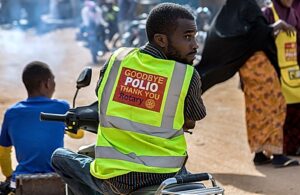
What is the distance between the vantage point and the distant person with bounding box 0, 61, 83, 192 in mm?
4824

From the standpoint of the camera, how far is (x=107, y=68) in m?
3.59

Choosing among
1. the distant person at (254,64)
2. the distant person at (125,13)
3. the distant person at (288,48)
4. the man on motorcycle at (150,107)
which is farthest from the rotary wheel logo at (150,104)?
the distant person at (125,13)

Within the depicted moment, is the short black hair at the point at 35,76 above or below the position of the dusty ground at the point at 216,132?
above

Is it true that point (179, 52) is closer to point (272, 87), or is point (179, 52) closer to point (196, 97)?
point (196, 97)

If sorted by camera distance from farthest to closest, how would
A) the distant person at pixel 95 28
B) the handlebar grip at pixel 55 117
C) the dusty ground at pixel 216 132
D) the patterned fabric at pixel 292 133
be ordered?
the distant person at pixel 95 28 < the patterned fabric at pixel 292 133 < the dusty ground at pixel 216 132 < the handlebar grip at pixel 55 117

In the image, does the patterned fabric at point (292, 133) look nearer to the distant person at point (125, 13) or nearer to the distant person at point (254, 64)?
the distant person at point (254, 64)

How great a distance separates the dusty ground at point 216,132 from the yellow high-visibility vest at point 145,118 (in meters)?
2.73

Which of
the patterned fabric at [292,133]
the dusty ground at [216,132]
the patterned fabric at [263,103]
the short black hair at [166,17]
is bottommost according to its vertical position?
the dusty ground at [216,132]

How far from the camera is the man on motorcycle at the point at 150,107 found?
340cm

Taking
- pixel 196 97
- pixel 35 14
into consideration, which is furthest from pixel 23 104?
pixel 35 14

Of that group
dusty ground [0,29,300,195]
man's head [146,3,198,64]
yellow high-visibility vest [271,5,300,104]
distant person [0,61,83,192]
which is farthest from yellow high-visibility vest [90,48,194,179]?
yellow high-visibility vest [271,5,300,104]

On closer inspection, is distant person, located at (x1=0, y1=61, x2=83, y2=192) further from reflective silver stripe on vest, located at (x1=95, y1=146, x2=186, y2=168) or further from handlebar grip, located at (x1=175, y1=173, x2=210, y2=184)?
handlebar grip, located at (x1=175, y1=173, x2=210, y2=184)

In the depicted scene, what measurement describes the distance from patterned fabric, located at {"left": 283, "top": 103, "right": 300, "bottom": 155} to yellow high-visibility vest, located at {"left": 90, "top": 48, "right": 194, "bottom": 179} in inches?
155

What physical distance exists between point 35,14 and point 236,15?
738 inches
